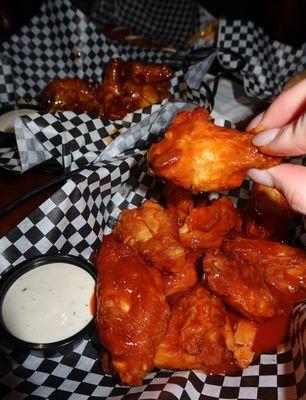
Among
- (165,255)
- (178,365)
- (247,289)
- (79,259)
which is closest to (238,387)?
(178,365)

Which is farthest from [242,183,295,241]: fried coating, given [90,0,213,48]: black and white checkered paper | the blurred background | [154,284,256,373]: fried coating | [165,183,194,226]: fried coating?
[90,0,213,48]: black and white checkered paper

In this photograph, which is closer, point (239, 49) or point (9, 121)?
point (9, 121)

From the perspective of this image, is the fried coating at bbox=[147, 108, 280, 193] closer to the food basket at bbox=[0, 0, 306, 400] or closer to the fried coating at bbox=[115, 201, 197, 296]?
the fried coating at bbox=[115, 201, 197, 296]

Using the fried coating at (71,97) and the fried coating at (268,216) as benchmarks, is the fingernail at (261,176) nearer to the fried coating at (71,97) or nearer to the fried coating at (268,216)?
the fried coating at (268,216)

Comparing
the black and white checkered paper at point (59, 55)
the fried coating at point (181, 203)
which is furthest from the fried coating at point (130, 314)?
the black and white checkered paper at point (59, 55)

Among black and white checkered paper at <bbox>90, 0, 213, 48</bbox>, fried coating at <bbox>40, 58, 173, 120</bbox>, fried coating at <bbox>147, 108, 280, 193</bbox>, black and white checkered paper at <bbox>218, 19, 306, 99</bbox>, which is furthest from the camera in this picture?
black and white checkered paper at <bbox>90, 0, 213, 48</bbox>

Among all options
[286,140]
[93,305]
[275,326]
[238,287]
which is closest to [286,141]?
[286,140]

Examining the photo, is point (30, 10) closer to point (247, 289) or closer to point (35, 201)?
point (35, 201)
